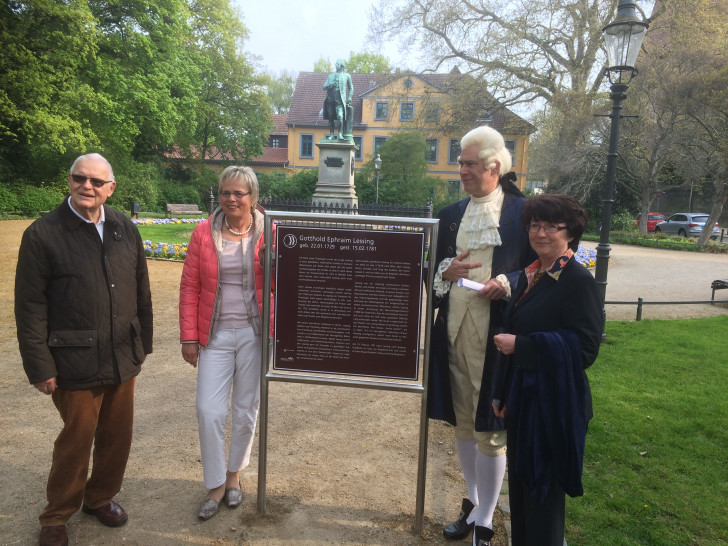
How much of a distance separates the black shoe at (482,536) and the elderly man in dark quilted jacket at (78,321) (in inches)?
79.6

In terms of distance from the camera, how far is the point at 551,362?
2.22m

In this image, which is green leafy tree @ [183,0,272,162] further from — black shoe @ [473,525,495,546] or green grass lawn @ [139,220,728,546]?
black shoe @ [473,525,495,546]

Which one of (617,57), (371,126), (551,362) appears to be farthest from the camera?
(371,126)

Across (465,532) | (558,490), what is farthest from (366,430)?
(558,490)

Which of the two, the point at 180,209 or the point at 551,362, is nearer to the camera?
the point at 551,362

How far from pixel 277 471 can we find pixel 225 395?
2.96 ft

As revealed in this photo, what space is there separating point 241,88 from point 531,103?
63.4 ft

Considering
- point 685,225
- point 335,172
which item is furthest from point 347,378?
point 685,225

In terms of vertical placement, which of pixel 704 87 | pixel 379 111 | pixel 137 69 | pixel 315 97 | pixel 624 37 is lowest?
pixel 624 37

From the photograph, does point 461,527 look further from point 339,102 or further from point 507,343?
point 339,102

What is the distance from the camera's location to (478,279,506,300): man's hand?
2.61 metres

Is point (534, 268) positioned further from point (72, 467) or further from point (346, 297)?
point (72, 467)

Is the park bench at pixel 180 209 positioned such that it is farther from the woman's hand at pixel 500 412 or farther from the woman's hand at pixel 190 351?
the woman's hand at pixel 500 412

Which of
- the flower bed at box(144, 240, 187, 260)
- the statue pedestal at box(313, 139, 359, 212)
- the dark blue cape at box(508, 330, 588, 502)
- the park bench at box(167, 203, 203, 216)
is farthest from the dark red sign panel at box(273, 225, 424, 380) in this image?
the park bench at box(167, 203, 203, 216)
